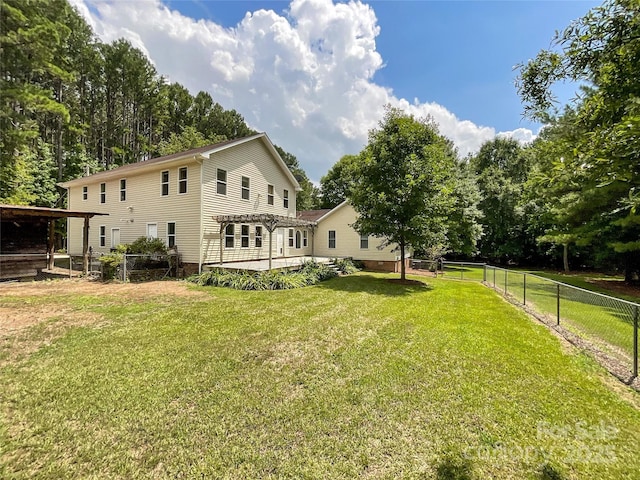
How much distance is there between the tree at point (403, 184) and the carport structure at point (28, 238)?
40.9 ft

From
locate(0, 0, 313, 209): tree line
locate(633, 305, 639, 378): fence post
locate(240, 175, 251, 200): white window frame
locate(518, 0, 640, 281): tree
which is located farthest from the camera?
locate(240, 175, 251, 200): white window frame

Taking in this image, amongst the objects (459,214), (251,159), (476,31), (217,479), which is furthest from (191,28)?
(459,214)

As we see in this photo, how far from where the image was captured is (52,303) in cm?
768

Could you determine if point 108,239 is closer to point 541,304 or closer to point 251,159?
point 251,159

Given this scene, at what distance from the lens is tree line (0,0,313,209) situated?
1491 centimetres

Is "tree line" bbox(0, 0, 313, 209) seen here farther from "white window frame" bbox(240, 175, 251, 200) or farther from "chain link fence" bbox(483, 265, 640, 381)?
"chain link fence" bbox(483, 265, 640, 381)

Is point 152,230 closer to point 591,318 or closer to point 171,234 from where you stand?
point 171,234

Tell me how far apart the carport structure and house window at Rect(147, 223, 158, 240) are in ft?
7.87

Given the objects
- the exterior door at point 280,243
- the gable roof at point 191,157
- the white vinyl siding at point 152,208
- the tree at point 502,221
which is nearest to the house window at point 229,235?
the white vinyl siding at point 152,208

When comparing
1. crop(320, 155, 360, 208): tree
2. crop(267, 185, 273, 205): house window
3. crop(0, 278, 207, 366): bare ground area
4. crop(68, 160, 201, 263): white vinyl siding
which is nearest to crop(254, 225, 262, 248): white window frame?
crop(267, 185, 273, 205): house window

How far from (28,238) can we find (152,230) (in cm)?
591

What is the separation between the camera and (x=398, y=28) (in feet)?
40.6

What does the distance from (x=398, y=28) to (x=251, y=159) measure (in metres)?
9.56

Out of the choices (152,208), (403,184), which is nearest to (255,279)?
(403,184)
